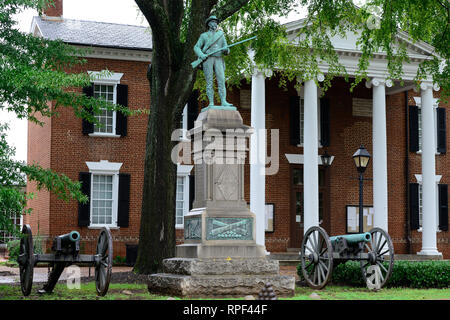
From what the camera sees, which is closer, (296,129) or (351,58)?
(351,58)

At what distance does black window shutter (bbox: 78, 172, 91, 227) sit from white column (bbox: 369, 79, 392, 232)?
387 inches

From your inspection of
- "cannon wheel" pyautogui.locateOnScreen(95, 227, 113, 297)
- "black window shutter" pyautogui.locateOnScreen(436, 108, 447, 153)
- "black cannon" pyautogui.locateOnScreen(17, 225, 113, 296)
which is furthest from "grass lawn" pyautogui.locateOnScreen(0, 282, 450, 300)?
"black window shutter" pyautogui.locateOnScreen(436, 108, 447, 153)

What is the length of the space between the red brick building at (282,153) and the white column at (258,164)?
5 cm

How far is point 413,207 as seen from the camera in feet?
92.8

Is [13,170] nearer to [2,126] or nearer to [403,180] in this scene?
[2,126]

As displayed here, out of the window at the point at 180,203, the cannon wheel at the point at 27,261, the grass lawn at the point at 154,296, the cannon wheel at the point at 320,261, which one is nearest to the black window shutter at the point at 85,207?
the window at the point at 180,203

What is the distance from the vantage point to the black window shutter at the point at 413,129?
28625 millimetres

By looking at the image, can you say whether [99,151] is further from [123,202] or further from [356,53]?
[356,53]

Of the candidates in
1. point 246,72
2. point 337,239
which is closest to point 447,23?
point 246,72

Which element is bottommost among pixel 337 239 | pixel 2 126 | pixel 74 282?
pixel 74 282

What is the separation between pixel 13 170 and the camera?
459 inches

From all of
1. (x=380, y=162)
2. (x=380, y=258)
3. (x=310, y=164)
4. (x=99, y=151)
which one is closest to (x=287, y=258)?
(x=310, y=164)

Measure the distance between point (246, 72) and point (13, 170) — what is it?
35.4ft

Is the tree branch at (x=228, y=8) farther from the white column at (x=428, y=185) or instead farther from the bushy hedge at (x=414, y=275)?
the white column at (x=428, y=185)
